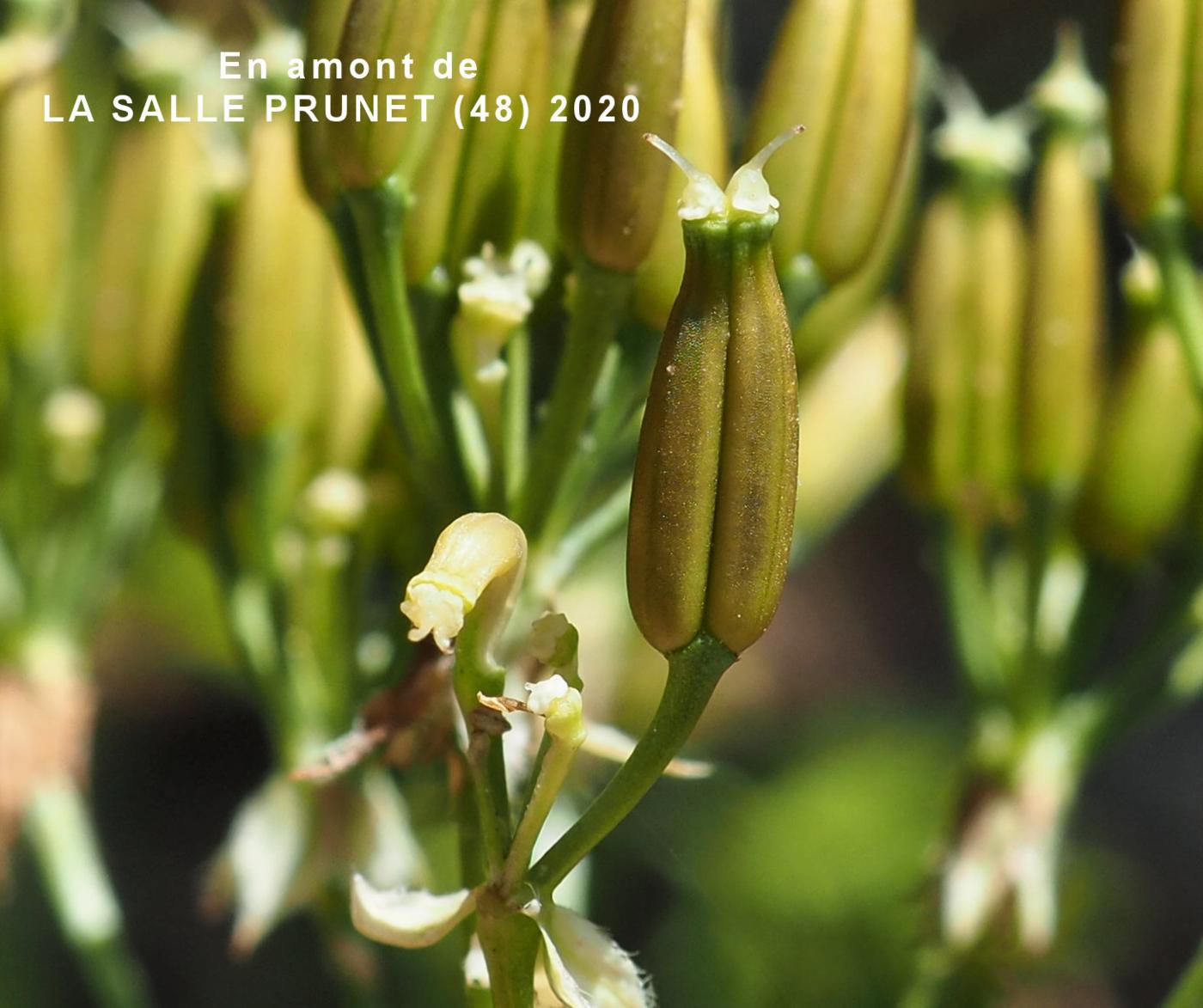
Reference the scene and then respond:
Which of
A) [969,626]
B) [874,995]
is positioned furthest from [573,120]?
[874,995]

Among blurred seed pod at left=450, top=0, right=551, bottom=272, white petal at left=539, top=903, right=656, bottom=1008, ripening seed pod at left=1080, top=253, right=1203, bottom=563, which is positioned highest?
blurred seed pod at left=450, top=0, right=551, bottom=272

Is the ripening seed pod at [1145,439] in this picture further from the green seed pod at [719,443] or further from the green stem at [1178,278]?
the green seed pod at [719,443]

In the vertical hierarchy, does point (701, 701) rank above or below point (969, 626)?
above

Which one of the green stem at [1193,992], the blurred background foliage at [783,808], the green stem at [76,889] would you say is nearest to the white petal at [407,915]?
the green stem at [1193,992]

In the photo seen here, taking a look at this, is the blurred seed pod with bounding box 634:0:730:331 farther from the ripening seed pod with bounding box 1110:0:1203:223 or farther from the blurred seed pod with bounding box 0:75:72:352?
the blurred seed pod with bounding box 0:75:72:352

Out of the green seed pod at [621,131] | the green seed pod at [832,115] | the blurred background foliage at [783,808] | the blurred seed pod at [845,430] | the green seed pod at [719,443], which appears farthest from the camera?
the blurred background foliage at [783,808]

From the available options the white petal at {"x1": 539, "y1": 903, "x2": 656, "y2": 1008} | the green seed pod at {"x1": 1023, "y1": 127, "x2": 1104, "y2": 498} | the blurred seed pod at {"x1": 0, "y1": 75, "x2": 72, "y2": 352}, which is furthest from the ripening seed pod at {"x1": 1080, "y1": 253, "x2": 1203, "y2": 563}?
the blurred seed pod at {"x1": 0, "y1": 75, "x2": 72, "y2": 352}

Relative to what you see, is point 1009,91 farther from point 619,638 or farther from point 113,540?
point 113,540
